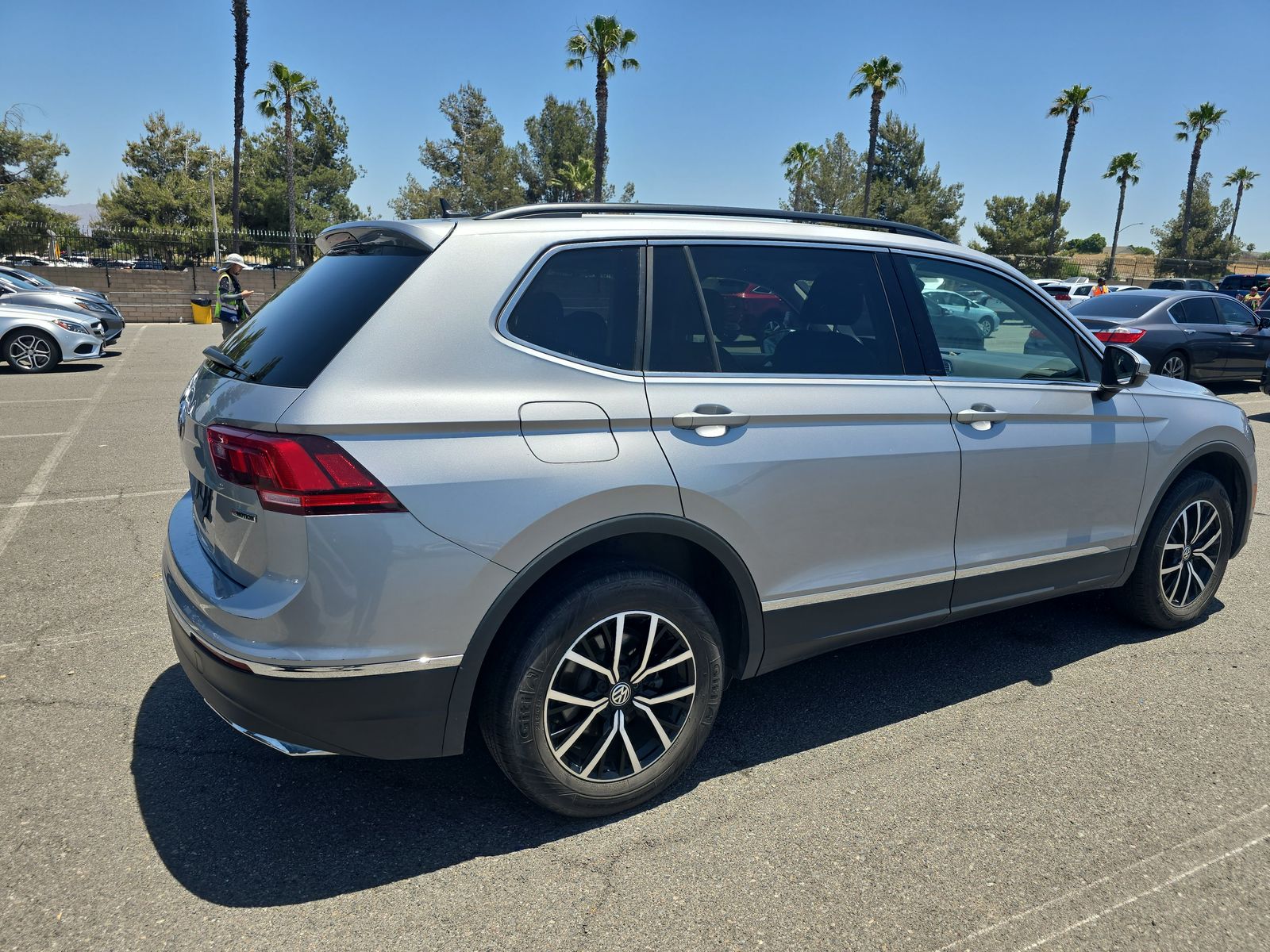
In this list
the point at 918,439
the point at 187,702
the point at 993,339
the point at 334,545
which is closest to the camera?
the point at 334,545

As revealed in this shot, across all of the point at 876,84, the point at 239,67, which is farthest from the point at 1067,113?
the point at 239,67

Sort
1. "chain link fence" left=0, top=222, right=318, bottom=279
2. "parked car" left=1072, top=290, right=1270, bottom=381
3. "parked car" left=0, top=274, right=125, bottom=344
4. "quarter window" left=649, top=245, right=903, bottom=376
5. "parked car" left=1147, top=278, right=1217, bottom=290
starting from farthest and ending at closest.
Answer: "parked car" left=1147, top=278, right=1217, bottom=290, "chain link fence" left=0, top=222, right=318, bottom=279, "parked car" left=0, top=274, right=125, bottom=344, "parked car" left=1072, top=290, right=1270, bottom=381, "quarter window" left=649, top=245, right=903, bottom=376

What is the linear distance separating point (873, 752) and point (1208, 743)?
1.30m

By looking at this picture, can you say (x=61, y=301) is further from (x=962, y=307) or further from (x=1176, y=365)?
(x=1176, y=365)

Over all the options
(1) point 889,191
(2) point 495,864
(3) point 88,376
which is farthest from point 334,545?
(1) point 889,191

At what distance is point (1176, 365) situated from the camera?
13.4m

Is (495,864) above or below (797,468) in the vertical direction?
below

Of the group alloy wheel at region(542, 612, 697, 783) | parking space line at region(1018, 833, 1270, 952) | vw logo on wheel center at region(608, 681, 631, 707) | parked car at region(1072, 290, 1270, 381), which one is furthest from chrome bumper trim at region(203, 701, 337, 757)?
parked car at region(1072, 290, 1270, 381)

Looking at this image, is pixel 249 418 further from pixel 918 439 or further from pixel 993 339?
pixel 993 339

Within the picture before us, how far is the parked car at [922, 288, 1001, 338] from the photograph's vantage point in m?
3.55

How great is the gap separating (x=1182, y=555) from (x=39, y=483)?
768 centimetres

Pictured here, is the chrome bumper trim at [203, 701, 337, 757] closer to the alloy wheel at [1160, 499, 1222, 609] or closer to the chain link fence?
the alloy wheel at [1160, 499, 1222, 609]

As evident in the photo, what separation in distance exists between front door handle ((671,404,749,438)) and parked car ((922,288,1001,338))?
1.18 m

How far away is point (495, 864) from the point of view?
2641mm
